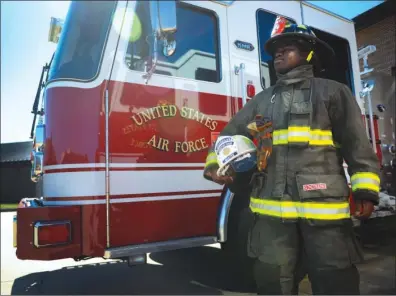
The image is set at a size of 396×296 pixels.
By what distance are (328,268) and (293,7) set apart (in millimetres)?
2633

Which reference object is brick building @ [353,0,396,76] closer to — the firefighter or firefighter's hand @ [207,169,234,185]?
the firefighter

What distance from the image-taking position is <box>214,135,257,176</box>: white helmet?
184 centimetres

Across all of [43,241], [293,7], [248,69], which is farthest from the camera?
[293,7]

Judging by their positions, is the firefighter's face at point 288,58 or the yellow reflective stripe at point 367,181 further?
the firefighter's face at point 288,58

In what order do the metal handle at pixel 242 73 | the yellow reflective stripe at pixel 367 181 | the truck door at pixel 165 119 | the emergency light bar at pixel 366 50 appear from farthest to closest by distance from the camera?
the emergency light bar at pixel 366 50, the metal handle at pixel 242 73, the truck door at pixel 165 119, the yellow reflective stripe at pixel 367 181

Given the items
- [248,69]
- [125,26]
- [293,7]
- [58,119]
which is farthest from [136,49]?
[293,7]

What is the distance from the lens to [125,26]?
8.23 feet

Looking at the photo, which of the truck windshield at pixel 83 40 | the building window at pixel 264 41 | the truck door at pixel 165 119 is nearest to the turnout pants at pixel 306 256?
the truck door at pixel 165 119

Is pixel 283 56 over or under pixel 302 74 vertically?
over

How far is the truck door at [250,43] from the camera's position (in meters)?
2.99

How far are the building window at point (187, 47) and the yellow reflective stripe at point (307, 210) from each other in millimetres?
1407

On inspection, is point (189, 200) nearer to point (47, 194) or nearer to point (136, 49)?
point (47, 194)

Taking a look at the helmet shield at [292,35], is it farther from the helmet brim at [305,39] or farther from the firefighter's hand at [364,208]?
the firefighter's hand at [364,208]

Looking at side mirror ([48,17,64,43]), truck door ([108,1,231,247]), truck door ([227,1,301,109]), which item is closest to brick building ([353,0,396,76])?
truck door ([227,1,301,109])
